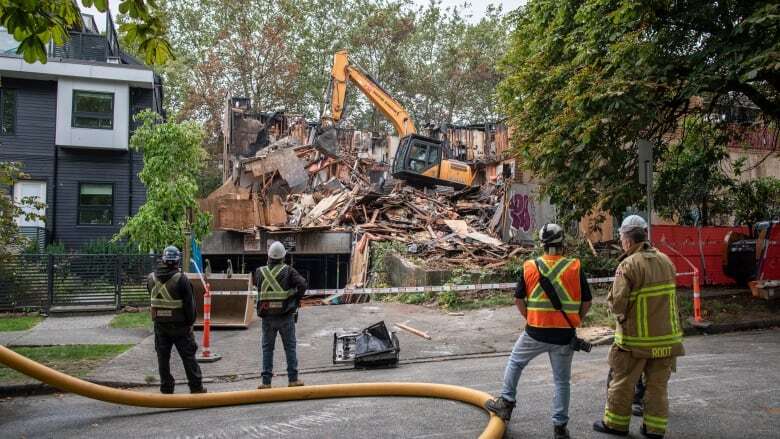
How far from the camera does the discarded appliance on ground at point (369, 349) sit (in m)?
8.89

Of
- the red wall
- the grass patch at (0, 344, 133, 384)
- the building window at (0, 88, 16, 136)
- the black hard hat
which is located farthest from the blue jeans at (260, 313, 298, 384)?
the building window at (0, 88, 16, 136)

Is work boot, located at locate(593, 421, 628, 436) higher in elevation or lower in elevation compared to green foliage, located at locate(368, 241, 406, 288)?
lower

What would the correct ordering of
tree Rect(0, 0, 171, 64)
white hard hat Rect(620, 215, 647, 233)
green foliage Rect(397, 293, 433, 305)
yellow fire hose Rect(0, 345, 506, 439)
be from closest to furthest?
1. tree Rect(0, 0, 171, 64)
2. white hard hat Rect(620, 215, 647, 233)
3. yellow fire hose Rect(0, 345, 506, 439)
4. green foliage Rect(397, 293, 433, 305)

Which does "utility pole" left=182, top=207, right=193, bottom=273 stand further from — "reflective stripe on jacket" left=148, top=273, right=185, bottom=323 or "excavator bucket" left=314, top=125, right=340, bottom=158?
"excavator bucket" left=314, top=125, right=340, bottom=158

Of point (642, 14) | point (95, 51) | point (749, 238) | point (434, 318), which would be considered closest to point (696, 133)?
point (749, 238)

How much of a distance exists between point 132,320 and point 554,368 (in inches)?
422

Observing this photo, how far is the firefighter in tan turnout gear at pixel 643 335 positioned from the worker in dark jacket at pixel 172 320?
15.1 feet

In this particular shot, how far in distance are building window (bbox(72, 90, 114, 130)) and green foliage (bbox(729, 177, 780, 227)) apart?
2056cm

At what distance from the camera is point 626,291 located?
4.93m

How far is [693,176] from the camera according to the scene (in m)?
14.7

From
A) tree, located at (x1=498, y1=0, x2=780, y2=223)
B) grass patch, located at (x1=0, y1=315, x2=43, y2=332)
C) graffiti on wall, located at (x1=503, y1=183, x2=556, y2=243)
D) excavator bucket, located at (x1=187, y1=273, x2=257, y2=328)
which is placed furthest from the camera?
graffiti on wall, located at (x1=503, y1=183, x2=556, y2=243)

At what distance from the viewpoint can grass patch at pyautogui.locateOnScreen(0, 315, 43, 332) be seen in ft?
40.0

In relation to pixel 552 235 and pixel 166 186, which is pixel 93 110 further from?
pixel 552 235

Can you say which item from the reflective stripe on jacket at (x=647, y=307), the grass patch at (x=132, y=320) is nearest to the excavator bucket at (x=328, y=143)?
the grass patch at (x=132, y=320)
